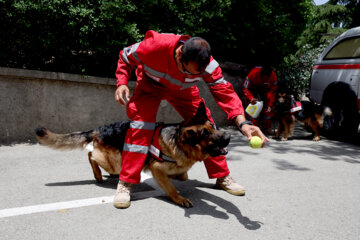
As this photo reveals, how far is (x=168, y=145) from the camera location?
2.69m

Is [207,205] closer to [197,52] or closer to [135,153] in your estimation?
[135,153]

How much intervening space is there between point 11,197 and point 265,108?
6.21 meters

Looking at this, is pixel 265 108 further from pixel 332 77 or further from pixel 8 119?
pixel 8 119

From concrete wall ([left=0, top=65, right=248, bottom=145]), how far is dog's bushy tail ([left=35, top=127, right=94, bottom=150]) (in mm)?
2380

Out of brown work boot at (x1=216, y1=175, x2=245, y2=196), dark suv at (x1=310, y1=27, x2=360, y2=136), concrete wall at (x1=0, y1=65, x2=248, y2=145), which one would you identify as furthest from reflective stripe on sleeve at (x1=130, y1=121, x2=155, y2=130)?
dark suv at (x1=310, y1=27, x2=360, y2=136)

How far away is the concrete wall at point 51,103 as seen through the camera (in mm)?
4895

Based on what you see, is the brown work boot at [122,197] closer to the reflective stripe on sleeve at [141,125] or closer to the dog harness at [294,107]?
the reflective stripe on sleeve at [141,125]

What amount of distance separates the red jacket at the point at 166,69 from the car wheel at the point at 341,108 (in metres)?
4.35

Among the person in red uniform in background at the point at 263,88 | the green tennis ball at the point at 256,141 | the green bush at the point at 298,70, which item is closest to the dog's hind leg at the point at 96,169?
the green tennis ball at the point at 256,141

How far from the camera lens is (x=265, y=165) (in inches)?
167

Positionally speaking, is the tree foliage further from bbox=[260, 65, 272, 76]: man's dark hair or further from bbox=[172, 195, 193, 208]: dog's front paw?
bbox=[172, 195, 193, 208]: dog's front paw

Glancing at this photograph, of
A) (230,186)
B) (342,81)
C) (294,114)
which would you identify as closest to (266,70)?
(294,114)

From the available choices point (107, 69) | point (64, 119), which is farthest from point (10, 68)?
point (107, 69)

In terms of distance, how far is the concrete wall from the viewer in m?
4.89
